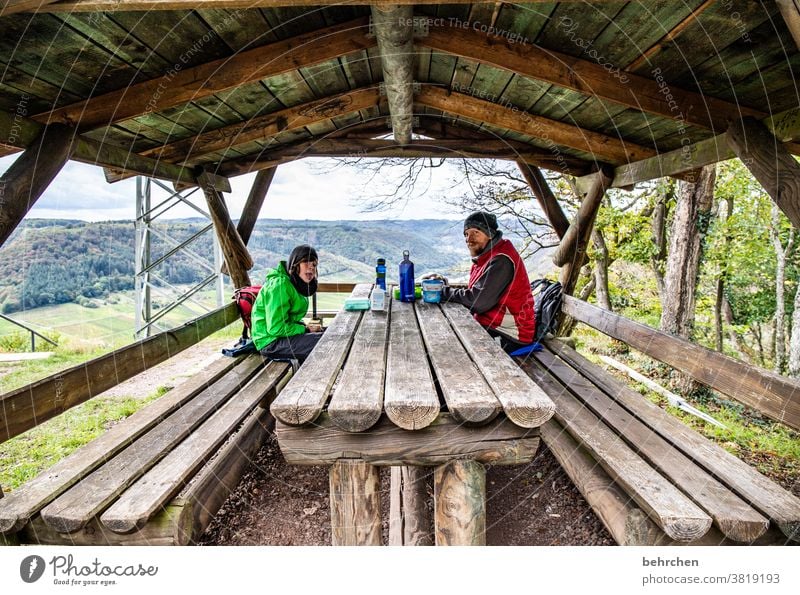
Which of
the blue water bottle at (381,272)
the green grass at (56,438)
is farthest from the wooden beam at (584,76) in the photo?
the green grass at (56,438)

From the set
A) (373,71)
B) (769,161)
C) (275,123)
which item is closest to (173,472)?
(275,123)

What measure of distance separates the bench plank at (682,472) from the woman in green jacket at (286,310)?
199 cm

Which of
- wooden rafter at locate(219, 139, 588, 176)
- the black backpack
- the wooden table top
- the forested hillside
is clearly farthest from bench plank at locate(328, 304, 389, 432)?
wooden rafter at locate(219, 139, 588, 176)

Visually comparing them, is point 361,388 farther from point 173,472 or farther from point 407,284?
point 407,284

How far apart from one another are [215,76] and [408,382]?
2.11 m

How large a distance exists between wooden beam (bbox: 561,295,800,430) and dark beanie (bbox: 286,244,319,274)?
8.09ft

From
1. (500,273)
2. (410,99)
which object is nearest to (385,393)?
(500,273)

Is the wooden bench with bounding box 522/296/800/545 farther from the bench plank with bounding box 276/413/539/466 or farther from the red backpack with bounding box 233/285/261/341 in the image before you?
the red backpack with bounding box 233/285/261/341

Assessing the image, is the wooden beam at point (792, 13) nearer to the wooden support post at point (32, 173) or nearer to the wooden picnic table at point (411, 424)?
the wooden picnic table at point (411, 424)

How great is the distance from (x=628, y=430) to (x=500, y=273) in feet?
4.33

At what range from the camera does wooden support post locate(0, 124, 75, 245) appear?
1.91m

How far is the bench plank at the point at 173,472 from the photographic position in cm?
146

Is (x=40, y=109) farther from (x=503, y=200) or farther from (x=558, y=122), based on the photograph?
(x=503, y=200)

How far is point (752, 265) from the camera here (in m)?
7.98
